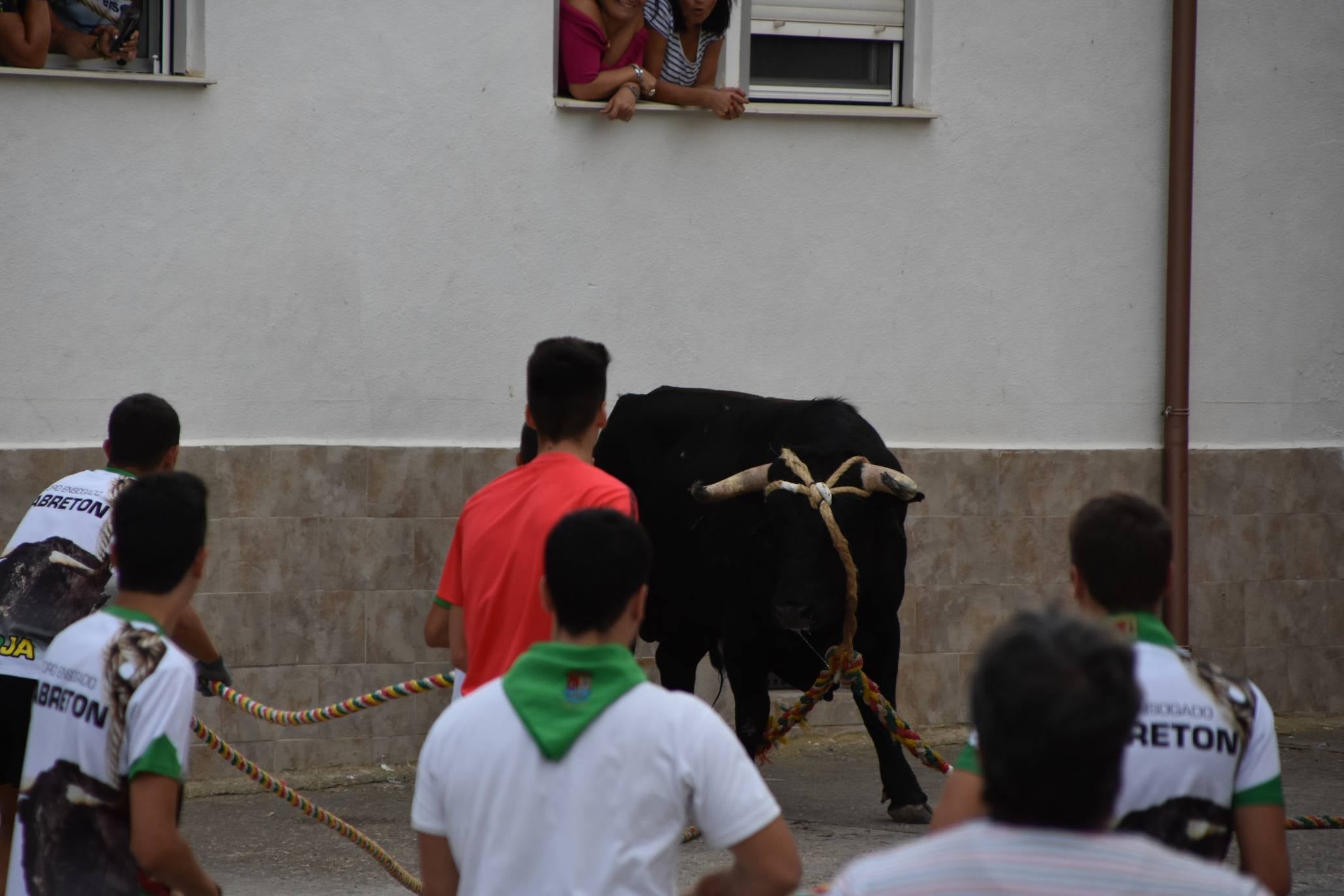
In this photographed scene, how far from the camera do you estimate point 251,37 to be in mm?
7945

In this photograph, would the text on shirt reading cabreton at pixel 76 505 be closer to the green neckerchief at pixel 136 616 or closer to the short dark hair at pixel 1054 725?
the green neckerchief at pixel 136 616

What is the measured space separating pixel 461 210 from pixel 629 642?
573 centimetres

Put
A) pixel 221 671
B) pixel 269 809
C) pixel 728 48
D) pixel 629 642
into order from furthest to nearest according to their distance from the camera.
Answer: pixel 728 48 → pixel 269 809 → pixel 221 671 → pixel 629 642

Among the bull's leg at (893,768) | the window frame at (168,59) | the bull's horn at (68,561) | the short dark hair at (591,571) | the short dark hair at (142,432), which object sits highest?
the window frame at (168,59)

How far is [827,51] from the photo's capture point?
920 centimetres

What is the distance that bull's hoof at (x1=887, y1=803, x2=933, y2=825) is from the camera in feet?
23.0

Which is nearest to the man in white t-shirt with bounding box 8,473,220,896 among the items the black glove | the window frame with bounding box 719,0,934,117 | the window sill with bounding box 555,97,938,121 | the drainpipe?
the black glove

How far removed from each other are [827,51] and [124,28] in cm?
376

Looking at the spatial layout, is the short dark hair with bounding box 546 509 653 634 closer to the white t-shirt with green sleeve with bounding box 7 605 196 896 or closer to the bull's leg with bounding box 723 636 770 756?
the white t-shirt with green sleeve with bounding box 7 605 196 896

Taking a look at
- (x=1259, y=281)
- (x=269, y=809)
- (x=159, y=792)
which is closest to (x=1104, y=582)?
(x=159, y=792)

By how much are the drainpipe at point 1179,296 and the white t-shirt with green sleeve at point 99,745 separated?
7.21 m

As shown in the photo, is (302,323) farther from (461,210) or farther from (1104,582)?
(1104,582)

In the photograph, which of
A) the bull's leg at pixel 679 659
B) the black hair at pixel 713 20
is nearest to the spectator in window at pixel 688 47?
the black hair at pixel 713 20

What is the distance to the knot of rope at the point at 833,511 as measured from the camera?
654 cm
